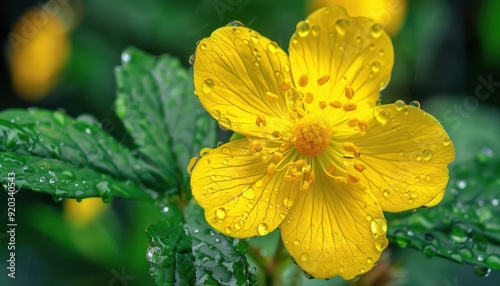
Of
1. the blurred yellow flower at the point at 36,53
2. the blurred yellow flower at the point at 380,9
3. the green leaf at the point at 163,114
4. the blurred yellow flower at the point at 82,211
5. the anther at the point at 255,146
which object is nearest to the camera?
the anther at the point at 255,146

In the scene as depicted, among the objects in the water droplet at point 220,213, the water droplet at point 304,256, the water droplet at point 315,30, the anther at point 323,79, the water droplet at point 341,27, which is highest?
the water droplet at point 315,30

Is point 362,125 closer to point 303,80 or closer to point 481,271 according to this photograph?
point 303,80

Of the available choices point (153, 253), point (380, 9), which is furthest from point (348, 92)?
point (380, 9)

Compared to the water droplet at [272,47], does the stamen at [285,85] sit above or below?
below

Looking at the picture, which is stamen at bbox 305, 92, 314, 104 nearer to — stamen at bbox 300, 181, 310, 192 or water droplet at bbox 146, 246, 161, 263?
stamen at bbox 300, 181, 310, 192

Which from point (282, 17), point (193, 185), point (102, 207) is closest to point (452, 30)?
point (282, 17)

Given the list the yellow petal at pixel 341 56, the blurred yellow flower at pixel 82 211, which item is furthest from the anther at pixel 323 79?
the blurred yellow flower at pixel 82 211

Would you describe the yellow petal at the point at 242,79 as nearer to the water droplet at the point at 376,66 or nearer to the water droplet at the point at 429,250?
the water droplet at the point at 376,66
